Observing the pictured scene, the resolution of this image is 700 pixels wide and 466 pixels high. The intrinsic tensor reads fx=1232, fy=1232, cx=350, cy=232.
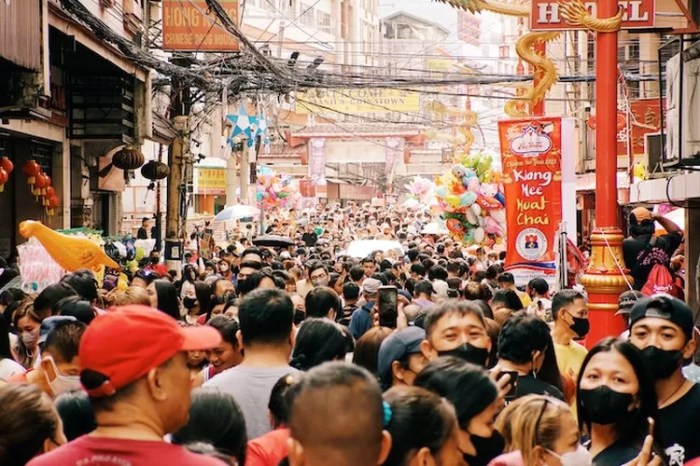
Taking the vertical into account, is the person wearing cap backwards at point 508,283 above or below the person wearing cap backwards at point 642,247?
below

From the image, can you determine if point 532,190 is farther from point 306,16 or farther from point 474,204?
point 306,16

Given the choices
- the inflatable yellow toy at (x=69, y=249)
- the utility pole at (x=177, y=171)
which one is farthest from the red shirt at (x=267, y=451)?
the utility pole at (x=177, y=171)

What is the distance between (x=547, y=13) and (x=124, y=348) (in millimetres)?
9895

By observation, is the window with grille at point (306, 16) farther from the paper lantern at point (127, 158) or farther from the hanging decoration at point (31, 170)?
the hanging decoration at point (31, 170)

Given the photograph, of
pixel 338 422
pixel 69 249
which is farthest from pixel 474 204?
pixel 338 422

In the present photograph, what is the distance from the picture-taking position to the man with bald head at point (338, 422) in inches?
135

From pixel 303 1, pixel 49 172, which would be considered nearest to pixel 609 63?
pixel 49 172

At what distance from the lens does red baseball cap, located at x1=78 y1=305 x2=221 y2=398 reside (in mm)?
3598

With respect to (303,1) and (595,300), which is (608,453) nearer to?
(595,300)

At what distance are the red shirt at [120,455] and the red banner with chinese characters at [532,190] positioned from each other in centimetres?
1145

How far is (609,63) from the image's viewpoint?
39.4ft

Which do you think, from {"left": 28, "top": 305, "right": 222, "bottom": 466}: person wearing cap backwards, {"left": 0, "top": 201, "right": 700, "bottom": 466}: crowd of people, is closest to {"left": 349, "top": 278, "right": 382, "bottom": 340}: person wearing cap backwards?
{"left": 0, "top": 201, "right": 700, "bottom": 466}: crowd of people

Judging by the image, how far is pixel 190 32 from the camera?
72.9ft

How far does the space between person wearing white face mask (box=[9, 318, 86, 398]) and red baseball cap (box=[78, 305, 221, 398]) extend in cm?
228
